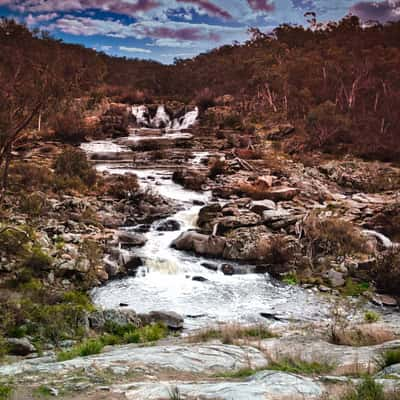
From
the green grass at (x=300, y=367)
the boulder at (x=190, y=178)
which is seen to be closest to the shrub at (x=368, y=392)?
the green grass at (x=300, y=367)

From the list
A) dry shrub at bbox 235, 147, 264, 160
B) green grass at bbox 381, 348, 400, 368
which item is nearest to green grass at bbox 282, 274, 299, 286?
green grass at bbox 381, 348, 400, 368

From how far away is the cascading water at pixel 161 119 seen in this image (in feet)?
136

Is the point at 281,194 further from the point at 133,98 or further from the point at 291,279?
the point at 133,98

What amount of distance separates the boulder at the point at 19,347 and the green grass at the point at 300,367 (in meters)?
4.22

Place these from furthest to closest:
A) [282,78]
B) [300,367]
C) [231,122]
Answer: [282,78] < [231,122] < [300,367]

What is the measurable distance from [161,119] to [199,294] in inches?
1260

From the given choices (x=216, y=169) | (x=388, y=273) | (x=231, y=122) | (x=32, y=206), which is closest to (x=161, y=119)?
(x=231, y=122)

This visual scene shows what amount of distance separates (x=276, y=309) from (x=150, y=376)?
6.35 m

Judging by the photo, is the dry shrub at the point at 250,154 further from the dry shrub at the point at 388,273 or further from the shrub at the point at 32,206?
the dry shrub at the point at 388,273

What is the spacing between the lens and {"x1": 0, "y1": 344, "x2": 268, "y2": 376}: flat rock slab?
526cm

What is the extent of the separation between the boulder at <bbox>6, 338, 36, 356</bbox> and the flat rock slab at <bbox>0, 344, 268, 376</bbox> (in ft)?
4.91

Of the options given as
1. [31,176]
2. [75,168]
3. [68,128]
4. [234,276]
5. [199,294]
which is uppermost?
[68,128]

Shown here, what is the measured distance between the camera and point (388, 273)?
11.6m

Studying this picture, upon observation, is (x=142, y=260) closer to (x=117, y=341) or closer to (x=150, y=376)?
(x=117, y=341)
